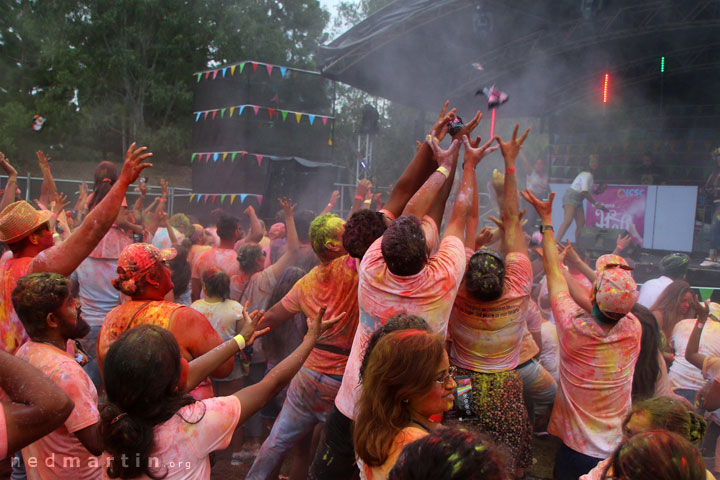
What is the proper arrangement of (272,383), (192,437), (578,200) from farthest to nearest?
(578,200)
(272,383)
(192,437)

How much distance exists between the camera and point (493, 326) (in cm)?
266

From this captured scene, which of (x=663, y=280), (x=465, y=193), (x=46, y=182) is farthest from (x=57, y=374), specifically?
(x=663, y=280)

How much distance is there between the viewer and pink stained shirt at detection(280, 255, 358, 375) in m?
3.02

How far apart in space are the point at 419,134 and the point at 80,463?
489 inches

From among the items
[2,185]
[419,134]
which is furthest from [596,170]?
[2,185]

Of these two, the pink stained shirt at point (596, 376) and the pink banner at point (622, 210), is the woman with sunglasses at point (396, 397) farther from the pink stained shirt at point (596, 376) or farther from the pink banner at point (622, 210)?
the pink banner at point (622, 210)

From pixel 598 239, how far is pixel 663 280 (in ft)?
24.5

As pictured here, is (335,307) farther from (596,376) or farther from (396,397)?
(596,376)

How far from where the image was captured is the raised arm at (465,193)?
2.66 m

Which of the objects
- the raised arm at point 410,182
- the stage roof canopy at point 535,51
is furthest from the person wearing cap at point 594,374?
the stage roof canopy at point 535,51

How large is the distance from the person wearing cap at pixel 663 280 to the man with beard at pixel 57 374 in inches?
166

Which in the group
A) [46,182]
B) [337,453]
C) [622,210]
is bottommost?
[337,453]

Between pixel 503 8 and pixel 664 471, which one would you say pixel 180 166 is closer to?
pixel 503 8

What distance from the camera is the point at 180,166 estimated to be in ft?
83.4
